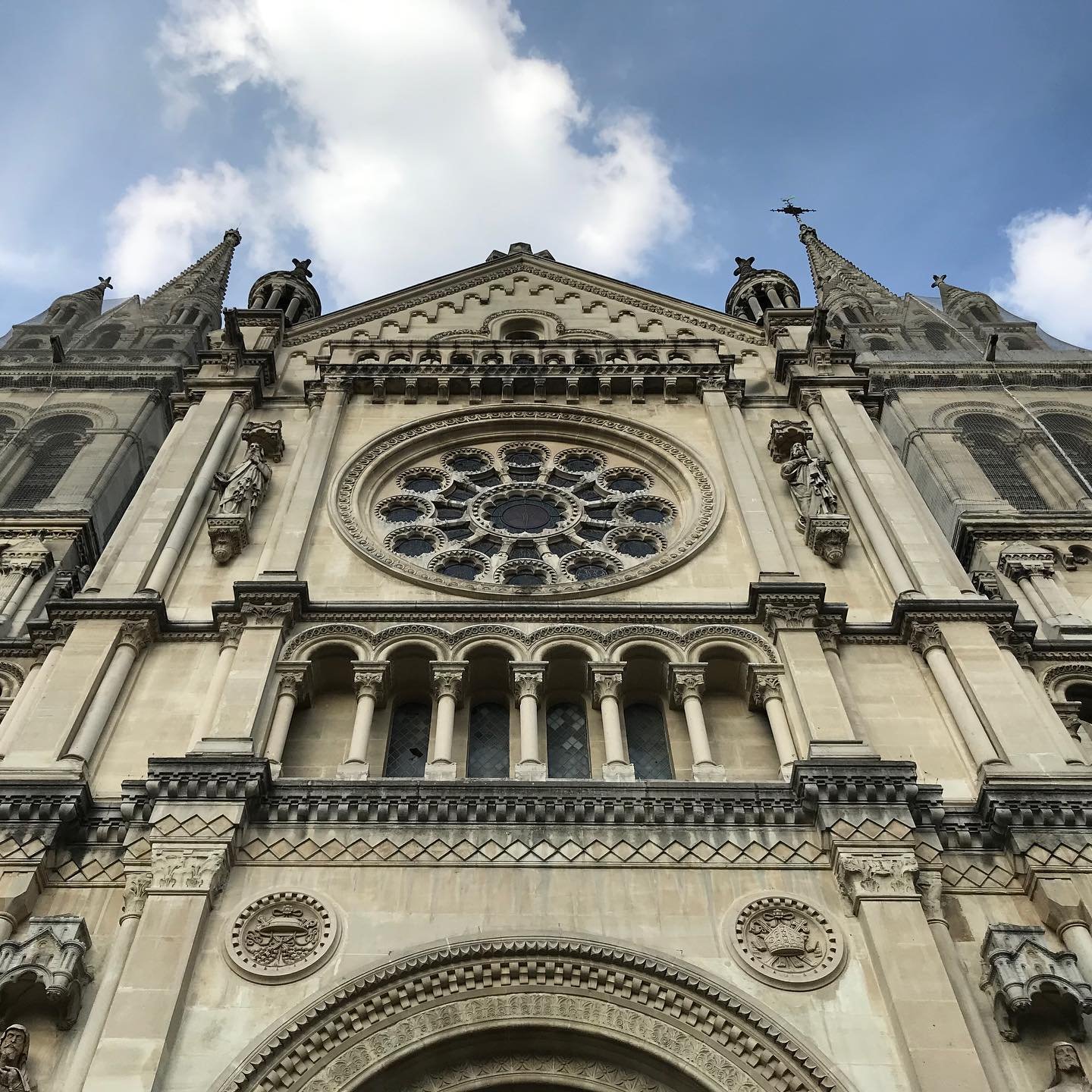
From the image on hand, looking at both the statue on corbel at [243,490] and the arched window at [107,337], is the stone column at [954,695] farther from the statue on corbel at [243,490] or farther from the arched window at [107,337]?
the arched window at [107,337]

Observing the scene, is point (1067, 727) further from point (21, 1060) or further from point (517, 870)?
point (21, 1060)

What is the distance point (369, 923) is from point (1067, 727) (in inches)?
398

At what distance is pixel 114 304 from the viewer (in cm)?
4475

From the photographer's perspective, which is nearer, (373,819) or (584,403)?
(373,819)

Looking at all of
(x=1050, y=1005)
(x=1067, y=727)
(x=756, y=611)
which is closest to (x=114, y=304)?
(x=756, y=611)

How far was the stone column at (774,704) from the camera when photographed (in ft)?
48.0

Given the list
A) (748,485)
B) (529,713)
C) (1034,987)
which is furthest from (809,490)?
(1034,987)

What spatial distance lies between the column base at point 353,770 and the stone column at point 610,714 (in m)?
2.82

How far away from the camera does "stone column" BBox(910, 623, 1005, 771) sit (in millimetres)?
14328

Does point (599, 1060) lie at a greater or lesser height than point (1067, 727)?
lesser

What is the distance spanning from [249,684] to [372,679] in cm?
154

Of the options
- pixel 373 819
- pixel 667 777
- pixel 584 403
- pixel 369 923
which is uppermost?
pixel 584 403

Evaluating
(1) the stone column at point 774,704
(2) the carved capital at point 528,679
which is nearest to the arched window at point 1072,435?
(1) the stone column at point 774,704

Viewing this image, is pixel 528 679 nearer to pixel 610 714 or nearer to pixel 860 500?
pixel 610 714
